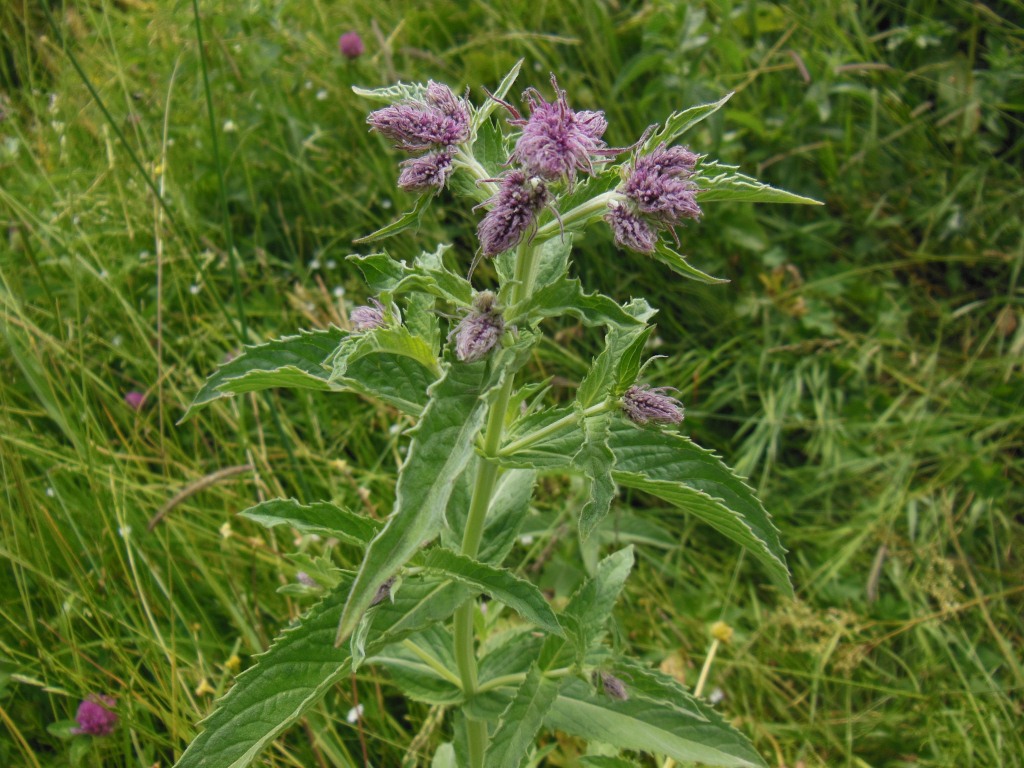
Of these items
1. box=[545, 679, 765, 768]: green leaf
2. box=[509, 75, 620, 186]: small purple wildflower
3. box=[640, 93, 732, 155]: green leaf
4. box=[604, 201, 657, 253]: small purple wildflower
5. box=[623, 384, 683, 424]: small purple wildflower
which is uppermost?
box=[509, 75, 620, 186]: small purple wildflower

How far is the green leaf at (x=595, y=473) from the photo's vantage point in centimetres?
126

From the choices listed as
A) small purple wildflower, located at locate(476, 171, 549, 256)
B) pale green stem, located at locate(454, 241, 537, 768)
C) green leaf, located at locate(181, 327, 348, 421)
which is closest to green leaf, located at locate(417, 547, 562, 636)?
pale green stem, located at locate(454, 241, 537, 768)

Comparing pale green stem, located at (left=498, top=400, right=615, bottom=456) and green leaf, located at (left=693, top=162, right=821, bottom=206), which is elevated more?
green leaf, located at (left=693, top=162, right=821, bottom=206)

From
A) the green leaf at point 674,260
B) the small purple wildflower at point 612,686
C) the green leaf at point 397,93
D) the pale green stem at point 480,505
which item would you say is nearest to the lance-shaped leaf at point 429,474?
the pale green stem at point 480,505

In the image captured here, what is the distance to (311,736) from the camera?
80.0 inches

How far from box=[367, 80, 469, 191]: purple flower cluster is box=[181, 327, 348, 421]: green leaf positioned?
0.34m

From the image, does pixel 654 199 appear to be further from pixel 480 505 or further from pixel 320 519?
pixel 320 519

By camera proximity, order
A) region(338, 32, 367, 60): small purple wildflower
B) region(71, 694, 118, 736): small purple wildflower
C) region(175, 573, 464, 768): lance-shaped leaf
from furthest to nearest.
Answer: region(338, 32, 367, 60): small purple wildflower → region(71, 694, 118, 736): small purple wildflower → region(175, 573, 464, 768): lance-shaped leaf

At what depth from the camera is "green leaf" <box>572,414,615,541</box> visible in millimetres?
1257

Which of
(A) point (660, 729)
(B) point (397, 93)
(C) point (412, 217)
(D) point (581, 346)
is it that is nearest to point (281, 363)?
(C) point (412, 217)

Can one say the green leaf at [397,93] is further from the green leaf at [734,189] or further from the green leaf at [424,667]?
the green leaf at [424,667]

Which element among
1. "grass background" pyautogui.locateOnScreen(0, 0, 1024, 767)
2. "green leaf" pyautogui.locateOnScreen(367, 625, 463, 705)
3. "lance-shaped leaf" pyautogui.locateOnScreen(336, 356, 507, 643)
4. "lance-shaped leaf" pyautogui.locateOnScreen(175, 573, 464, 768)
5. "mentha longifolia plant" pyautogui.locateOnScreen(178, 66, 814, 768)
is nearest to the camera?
"lance-shaped leaf" pyautogui.locateOnScreen(336, 356, 507, 643)

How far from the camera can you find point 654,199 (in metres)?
1.22

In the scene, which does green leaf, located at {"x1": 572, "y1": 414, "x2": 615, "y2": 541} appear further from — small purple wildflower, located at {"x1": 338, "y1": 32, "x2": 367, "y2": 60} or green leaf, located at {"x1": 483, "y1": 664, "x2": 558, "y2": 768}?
small purple wildflower, located at {"x1": 338, "y1": 32, "x2": 367, "y2": 60}
